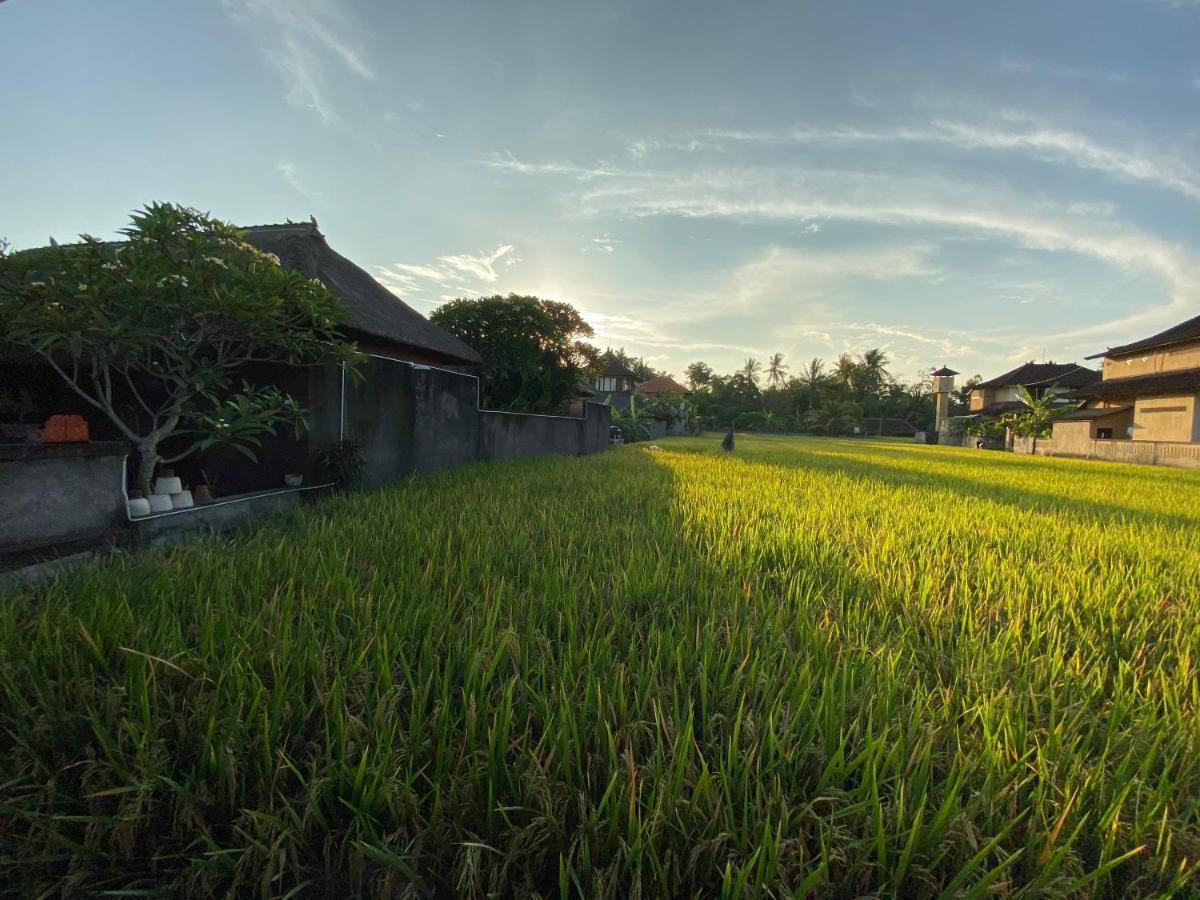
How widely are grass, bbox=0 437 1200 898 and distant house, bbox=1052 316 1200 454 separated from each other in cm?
2204

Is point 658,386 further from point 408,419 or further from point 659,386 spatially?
point 408,419

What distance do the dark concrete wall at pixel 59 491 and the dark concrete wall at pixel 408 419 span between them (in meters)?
1.50

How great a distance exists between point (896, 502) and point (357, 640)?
15.9ft

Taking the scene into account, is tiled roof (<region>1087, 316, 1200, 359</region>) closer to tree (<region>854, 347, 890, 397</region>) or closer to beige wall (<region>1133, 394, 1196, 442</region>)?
beige wall (<region>1133, 394, 1196, 442</region>)

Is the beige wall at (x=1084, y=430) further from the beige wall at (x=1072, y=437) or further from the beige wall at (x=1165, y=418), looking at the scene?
the beige wall at (x=1165, y=418)

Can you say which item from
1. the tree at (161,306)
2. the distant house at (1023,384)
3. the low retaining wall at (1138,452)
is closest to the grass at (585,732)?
the tree at (161,306)

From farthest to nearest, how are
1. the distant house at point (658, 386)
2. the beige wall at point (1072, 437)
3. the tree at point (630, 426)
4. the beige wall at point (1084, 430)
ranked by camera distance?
1. the distant house at point (658, 386)
2. the beige wall at point (1084, 430)
3. the beige wall at point (1072, 437)
4. the tree at point (630, 426)

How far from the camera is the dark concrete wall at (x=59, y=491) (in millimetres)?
2229

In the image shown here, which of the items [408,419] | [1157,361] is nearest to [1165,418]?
[1157,361]

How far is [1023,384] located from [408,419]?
4030 cm

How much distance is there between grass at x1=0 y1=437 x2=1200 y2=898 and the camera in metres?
0.83

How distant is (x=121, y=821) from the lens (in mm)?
840

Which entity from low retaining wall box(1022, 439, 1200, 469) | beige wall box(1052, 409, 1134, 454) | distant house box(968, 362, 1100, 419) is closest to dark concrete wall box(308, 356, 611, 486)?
low retaining wall box(1022, 439, 1200, 469)

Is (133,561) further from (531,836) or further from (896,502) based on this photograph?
(896,502)
